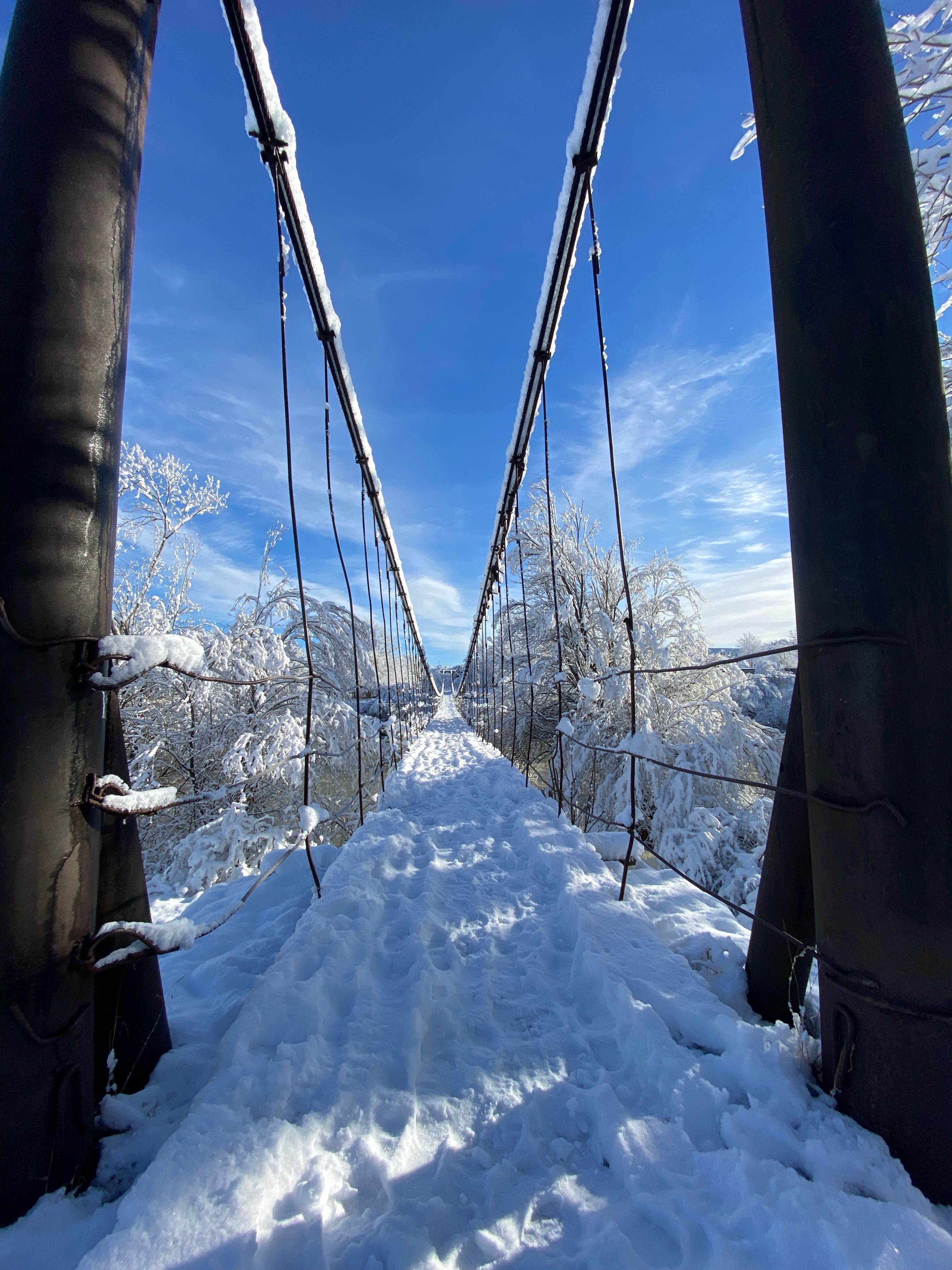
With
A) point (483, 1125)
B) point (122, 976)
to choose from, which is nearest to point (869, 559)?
point (483, 1125)

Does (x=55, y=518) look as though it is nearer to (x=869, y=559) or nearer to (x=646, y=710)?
(x=869, y=559)

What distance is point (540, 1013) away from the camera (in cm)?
141

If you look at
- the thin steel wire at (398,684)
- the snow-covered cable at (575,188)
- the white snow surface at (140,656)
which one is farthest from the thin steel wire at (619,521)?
the thin steel wire at (398,684)

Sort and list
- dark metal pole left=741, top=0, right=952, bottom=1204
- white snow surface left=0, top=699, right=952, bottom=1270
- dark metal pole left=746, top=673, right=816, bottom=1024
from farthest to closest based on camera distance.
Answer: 1. dark metal pole left=746, top=673, right=816, bottom=1024
2. dark metal pole left=741, top=0, right=952, bottom=1204
3. white snow surface left=0, top=699, right=952, bottom=1270

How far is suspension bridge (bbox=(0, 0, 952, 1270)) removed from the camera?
2.71 ft

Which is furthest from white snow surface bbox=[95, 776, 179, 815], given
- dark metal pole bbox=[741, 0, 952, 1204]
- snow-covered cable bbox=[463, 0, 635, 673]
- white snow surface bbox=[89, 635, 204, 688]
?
snow-covered cable bbox=[463, 0, 635, 673]

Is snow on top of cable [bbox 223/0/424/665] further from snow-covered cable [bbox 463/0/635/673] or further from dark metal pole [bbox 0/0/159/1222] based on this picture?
dark metal pole [bbox 0/0/159/1222]

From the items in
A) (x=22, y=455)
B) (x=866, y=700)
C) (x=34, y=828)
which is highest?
(x=22, y=455)

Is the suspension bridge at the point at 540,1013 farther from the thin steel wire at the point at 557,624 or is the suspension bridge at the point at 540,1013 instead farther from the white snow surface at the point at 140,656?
the thin steel wire at the point at 557,624

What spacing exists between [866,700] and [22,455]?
1.57m

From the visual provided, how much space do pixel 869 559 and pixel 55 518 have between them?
1.49m

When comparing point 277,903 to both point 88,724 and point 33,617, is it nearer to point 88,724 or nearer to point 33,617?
point 88,724

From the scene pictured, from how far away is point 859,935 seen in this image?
36.3 inches

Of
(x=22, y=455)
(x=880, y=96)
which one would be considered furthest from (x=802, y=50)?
(x=22, y=455)
